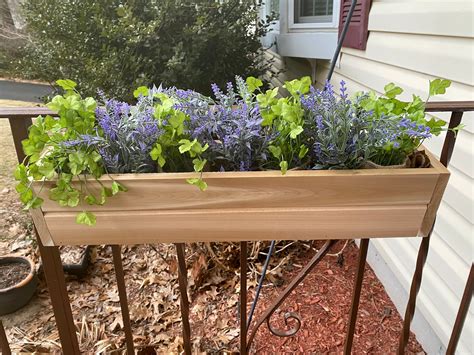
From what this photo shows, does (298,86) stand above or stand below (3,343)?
above

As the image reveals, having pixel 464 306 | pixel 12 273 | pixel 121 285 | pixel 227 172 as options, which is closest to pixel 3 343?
pixel 121 285

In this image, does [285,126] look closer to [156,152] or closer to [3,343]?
[156,152]

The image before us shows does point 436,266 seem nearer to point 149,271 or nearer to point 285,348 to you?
point 285,348

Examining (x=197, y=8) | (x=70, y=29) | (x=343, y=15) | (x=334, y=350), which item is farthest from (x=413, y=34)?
(x=70, y=29)

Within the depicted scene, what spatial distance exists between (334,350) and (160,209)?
159cm

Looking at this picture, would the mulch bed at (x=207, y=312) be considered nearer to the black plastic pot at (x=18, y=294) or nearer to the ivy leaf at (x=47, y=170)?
the black plastic pot at (x=18, y=294)

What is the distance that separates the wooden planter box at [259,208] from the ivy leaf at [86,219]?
0.07 ft

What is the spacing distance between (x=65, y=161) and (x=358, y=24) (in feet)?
7.29

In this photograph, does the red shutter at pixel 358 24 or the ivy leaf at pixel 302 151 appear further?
the red shutter at pixel 358 24

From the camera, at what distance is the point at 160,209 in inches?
35.2

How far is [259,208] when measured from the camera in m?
0.89

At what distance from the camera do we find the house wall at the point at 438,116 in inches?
66.1

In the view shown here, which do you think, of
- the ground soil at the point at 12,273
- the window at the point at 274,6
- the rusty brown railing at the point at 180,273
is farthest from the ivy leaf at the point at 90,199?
the window at the point at 274,6

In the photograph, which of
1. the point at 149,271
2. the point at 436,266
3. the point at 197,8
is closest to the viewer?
the point at 436,266
